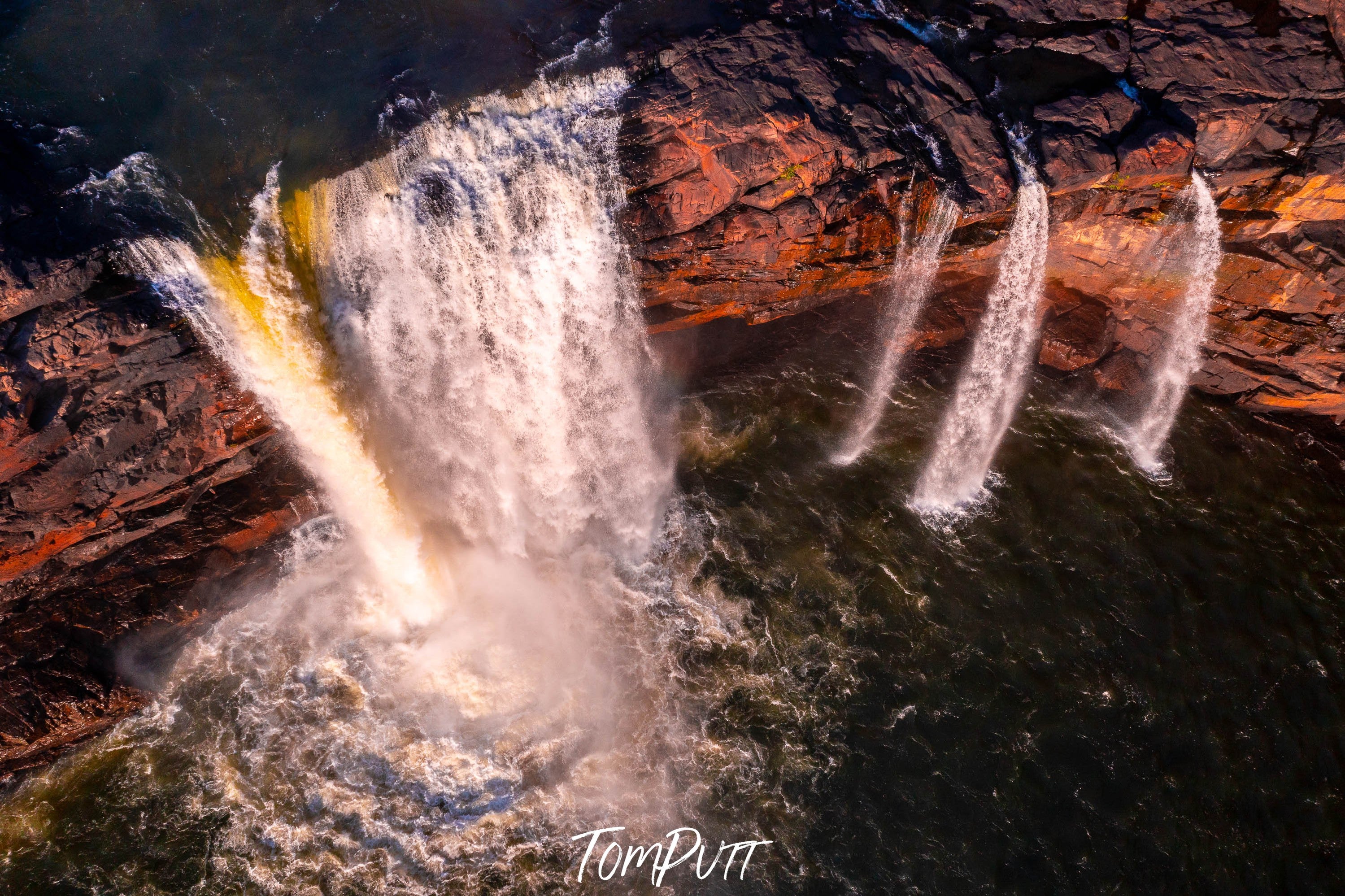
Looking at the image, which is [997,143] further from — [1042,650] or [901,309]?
[1042,650]

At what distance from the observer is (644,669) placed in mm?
12164

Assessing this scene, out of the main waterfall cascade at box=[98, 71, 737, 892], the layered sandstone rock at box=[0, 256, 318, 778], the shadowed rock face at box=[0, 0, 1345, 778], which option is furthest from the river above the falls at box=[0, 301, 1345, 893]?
the shadowed rock face at box=[0, 0, 1345, 778]

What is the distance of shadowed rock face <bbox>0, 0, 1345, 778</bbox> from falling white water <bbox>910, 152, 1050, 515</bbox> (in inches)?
17.6

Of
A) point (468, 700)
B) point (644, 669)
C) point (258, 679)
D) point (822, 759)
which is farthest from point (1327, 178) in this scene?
point (258, 679)

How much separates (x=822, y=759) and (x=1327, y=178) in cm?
1364

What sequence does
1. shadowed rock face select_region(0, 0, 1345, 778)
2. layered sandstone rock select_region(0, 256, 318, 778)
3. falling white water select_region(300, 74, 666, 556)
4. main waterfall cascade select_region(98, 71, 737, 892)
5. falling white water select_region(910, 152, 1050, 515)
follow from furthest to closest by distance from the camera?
1. falling white water select_region(910, 152, 1050, 515)
2. falling white water select_region(300, 74, 666, 556)
3. shadowed rock face select_region(0, 0, 1345, 778)
4. main waterfall cascade select_region(98, 71, 737, 892)
5. layered sandstone rock select_region(0, 256, 318, 778)

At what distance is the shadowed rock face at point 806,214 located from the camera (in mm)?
11312

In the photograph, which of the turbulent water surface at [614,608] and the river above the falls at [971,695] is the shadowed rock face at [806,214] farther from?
the river above the falls at [971,695]

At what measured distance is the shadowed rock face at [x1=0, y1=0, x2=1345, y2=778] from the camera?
11.3 m

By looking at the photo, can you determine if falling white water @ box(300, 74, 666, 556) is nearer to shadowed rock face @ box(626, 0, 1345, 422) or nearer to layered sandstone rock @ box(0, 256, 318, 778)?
shadowed rock face @ box(626, 0, 1345, 422)

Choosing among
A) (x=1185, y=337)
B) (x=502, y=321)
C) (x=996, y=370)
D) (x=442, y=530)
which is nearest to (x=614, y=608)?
(x=442, y=530)

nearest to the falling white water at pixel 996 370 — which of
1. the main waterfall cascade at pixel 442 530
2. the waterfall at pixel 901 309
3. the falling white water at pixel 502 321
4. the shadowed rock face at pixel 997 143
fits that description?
the shadowed rock face at pixel 997 143

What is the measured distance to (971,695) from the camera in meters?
11.7

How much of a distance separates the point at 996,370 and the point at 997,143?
491cm
